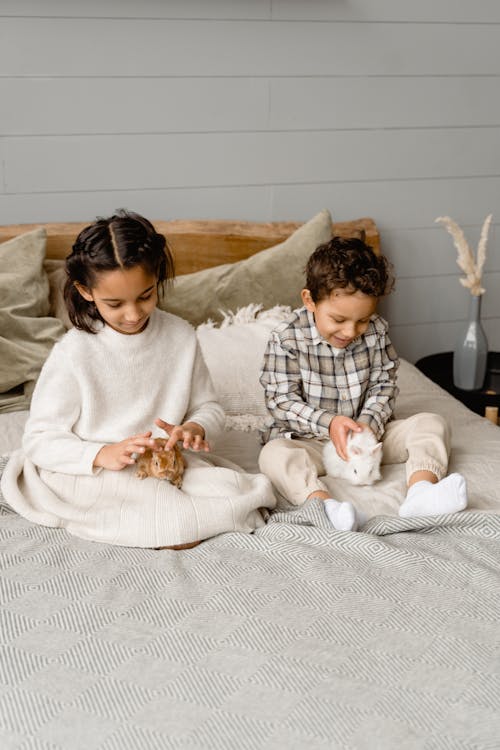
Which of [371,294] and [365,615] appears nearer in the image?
[365,615]

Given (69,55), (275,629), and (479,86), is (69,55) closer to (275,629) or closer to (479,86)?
(479,86)

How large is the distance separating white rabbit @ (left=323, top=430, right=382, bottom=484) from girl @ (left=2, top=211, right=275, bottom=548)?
201 millimetres

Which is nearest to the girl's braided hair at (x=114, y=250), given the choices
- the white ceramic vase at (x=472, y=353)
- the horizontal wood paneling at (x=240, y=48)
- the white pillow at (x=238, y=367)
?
the white pillow at (x=238, y=367)

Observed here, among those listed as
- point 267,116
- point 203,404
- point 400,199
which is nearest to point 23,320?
point 203,404

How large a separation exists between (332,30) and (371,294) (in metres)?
1.21

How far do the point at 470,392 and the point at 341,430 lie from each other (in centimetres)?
101

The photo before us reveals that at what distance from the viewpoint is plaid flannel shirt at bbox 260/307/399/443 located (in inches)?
76.0

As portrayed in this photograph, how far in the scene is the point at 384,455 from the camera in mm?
1919

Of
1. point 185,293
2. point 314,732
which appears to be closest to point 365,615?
point 314,732

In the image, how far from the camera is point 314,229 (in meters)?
2.47

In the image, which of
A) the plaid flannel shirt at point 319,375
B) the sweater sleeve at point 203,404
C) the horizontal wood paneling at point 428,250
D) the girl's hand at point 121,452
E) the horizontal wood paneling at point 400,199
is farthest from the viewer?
the horizontal wood paneling at point 428,250

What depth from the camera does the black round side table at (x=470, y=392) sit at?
8.63 ft

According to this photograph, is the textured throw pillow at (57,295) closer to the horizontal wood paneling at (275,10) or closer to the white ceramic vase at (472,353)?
the horizontal wood paneling at (275,10)

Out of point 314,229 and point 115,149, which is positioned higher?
point 115,149
